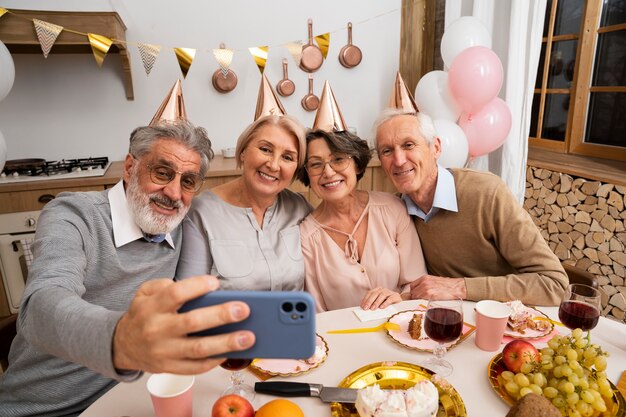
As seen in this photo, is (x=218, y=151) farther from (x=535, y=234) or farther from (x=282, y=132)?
(x=535, y=234)

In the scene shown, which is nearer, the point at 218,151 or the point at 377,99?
the point at 218,151

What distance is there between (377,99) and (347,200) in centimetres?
241

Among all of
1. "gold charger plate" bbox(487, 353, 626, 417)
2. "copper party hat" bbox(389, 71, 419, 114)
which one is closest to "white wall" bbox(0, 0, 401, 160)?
"copper party hat" bbox(389, 71, 419, 114)

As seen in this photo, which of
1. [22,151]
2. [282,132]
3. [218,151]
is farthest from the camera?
[218,151]

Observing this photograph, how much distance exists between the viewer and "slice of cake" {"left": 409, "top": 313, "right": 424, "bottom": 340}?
3.81 ft

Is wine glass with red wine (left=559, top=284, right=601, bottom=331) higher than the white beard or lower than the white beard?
lower

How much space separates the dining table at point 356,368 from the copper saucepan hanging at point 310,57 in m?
2.71

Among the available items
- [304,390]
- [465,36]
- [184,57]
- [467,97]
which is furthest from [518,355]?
[184,57]

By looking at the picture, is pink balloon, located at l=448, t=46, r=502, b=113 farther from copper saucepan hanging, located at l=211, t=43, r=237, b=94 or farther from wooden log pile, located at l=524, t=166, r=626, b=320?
copper saucepan hanging, located at l=211, t=43, r=237, b=94

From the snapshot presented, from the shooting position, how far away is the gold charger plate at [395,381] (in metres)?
0.89

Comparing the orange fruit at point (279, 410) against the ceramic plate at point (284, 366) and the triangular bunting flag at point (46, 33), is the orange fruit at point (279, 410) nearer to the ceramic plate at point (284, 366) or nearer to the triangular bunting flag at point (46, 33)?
the ceramic plate at point (284, 366)

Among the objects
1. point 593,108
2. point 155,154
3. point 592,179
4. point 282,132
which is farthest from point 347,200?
point 593,108

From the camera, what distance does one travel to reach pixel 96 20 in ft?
8.90

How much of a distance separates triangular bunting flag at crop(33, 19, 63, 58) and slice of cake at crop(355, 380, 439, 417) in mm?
2774
